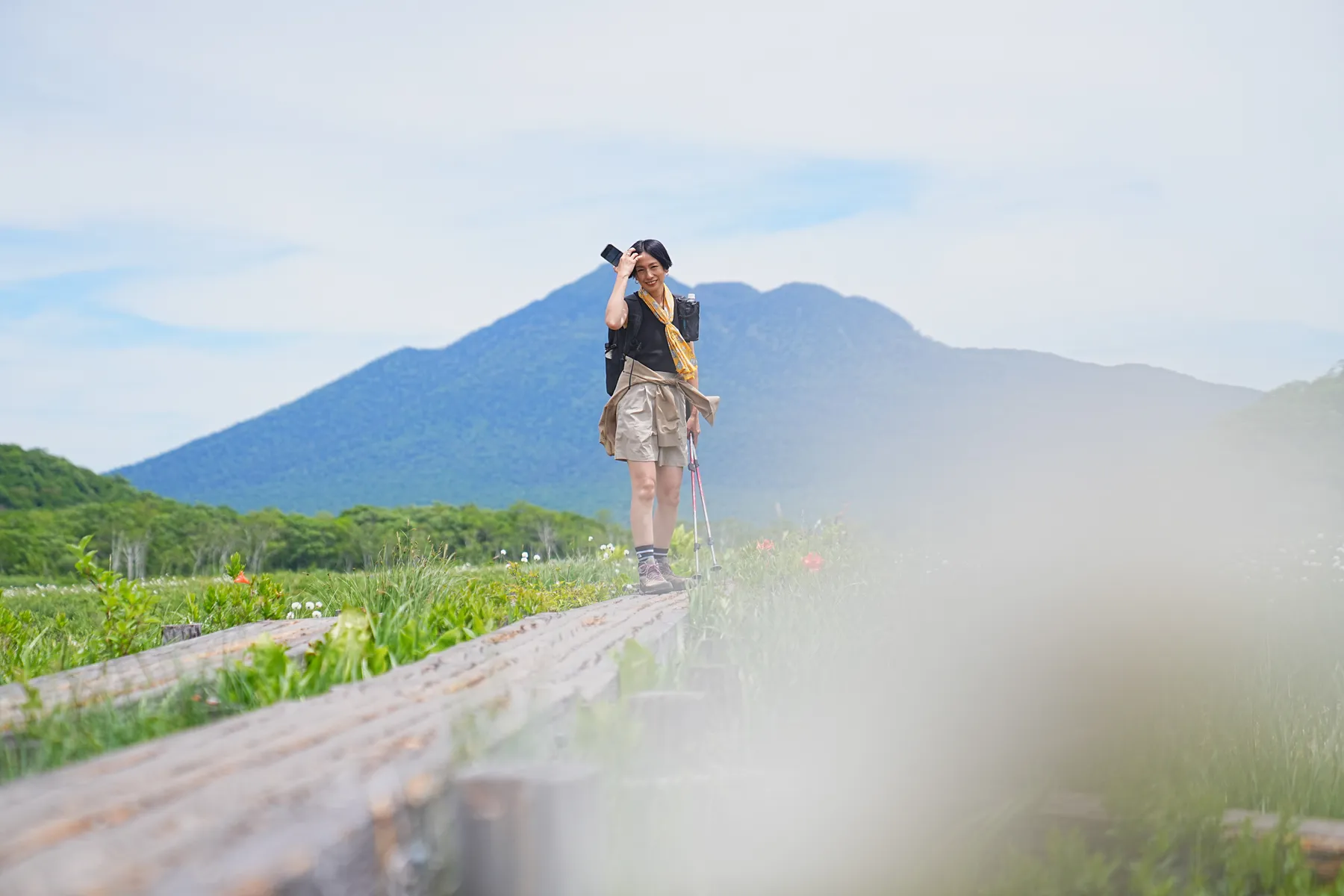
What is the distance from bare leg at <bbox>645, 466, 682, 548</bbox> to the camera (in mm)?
7137

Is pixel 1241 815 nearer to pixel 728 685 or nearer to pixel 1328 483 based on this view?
pixel 728 685

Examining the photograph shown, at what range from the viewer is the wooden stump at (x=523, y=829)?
86.0 inches

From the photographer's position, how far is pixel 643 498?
6812 mm

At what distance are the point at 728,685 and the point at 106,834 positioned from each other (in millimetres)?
1905

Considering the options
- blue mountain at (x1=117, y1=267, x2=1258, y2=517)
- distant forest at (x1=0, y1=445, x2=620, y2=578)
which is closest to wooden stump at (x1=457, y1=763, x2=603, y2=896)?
distant forest at (x1=0, y1=445, x2=620, y2=578)

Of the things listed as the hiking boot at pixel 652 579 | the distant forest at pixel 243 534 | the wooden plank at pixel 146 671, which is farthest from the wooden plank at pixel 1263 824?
the distant forest at pixel 243 534

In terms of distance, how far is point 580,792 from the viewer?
2209 mm

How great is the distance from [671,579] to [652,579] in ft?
0.70

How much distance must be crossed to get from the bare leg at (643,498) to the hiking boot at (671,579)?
283mm

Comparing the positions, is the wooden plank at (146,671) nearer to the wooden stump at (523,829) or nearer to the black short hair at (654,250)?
the wooden stump at (523,829)

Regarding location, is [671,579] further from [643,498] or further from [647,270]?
[647,270]

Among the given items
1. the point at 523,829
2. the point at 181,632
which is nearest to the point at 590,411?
the point at 181,632

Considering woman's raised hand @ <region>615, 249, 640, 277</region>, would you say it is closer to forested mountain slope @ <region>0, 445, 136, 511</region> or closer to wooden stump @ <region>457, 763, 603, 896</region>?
wooden stump @ <region>457, 763, 603, 896</region>

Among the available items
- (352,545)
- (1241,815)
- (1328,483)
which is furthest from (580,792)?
(352,545)
